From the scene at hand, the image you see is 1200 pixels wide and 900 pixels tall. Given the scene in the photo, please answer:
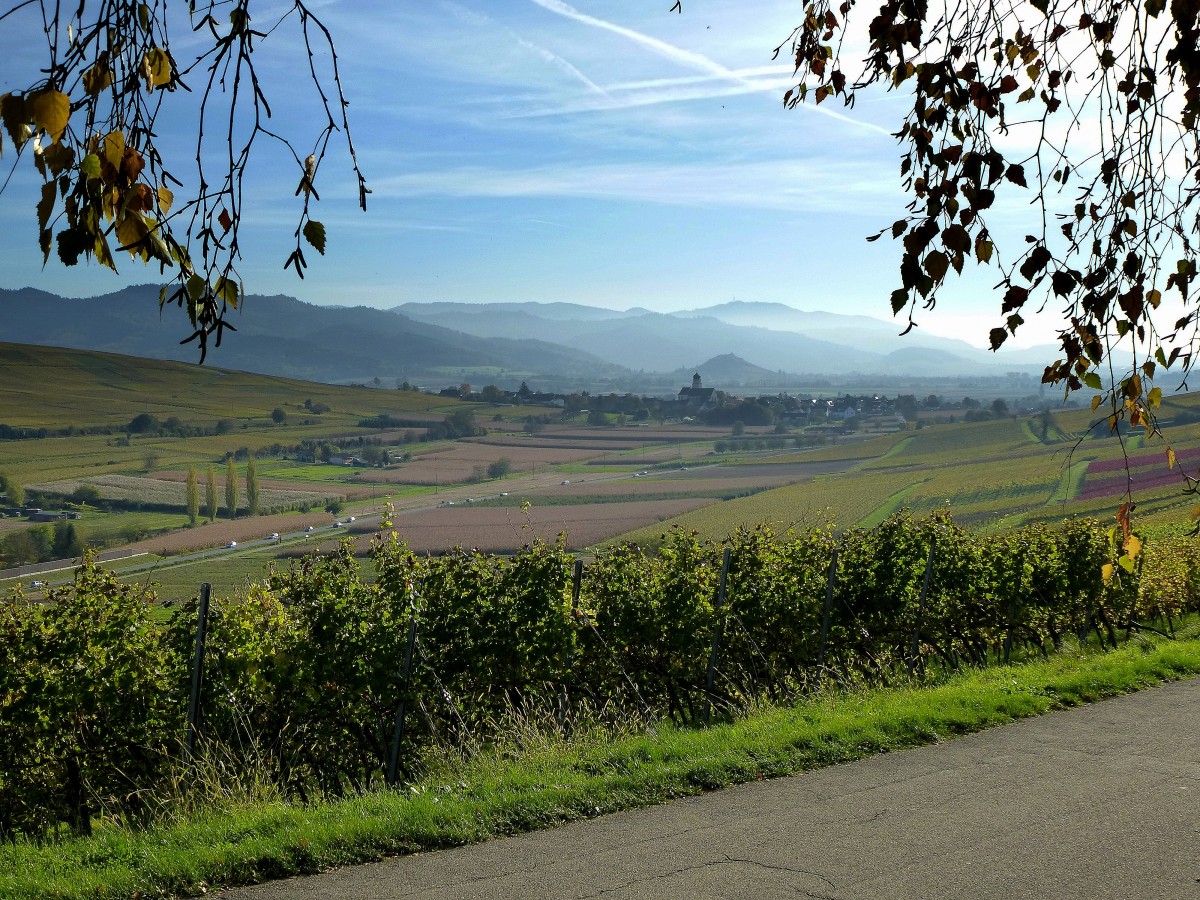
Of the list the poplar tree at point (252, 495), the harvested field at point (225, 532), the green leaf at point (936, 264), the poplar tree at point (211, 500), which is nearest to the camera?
the green leaf at point (936, 264)

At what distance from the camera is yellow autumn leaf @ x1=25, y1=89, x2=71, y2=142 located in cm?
218

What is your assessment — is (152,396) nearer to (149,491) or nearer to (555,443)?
(555,443)

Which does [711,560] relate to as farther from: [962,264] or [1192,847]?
[962,264]

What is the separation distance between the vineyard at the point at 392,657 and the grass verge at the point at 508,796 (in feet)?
3.29

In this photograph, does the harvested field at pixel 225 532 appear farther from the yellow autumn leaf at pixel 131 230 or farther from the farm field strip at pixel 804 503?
the yellow autumn leaf at pixel 131 230

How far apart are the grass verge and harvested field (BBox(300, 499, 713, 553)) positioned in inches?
1358

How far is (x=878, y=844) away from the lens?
5.53 m

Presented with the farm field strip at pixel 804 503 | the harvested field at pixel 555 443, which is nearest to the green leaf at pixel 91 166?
the farm field strip at pixel 804 503

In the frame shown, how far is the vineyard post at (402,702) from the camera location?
318 inches

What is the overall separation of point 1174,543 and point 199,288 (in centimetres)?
2454

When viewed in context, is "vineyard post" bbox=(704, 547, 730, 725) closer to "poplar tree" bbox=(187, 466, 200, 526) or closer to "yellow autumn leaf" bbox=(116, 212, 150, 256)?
"yellow autumn leaf" bbox=(116, 212, 150, 256)

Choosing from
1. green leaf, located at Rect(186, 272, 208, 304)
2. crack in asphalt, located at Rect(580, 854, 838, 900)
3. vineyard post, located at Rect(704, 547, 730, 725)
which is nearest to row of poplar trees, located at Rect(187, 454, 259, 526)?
vineyard post, located at Rect(704, 547, 730, 725)

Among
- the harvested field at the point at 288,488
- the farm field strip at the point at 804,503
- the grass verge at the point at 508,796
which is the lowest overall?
the farm field strip at the point at 804,503

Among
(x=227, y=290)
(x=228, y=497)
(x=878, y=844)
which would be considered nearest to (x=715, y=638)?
(x=878, y=844)
